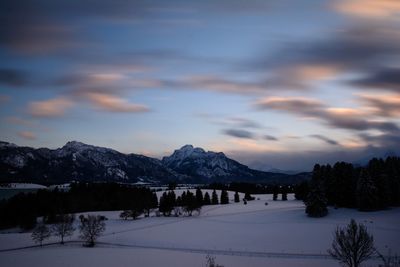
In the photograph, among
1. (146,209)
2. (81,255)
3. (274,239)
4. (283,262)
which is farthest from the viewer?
(146,209)

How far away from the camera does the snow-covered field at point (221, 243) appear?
225 feet

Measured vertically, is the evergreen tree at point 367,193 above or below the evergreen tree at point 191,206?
above

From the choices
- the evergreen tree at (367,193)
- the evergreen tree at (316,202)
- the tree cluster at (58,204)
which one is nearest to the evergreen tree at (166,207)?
the tree cluster at (58,204)

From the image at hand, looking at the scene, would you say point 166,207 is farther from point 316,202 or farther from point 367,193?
point 367,193

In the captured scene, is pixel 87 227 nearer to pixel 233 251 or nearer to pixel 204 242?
pixel 204 242

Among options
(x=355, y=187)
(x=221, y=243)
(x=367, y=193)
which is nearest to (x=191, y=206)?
(x=355, y=187)

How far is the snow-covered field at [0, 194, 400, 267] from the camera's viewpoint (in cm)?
6869

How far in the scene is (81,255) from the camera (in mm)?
76000

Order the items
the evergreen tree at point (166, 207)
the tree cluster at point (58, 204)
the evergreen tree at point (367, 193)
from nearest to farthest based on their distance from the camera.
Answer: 1. the evergreen tree at point (367, 193)
2. the tree cluster at point (58, 204)
3. the evergreen tree at point (166, 207)

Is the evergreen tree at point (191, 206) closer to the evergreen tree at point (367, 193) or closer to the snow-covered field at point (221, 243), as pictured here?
the snow-covered field at point (221, 243)

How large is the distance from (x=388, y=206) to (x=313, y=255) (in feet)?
170

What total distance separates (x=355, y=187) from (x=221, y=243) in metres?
51.0

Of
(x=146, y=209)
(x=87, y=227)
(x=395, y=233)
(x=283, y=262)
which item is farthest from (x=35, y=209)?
(x=395, y=233)

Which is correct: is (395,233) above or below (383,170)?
below
